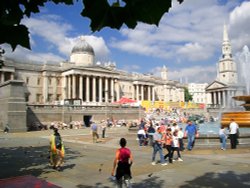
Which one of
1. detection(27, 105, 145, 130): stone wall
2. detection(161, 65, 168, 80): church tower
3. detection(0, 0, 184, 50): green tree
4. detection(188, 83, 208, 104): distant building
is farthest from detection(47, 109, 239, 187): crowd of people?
detection(188, 83, 208, 104): distant building

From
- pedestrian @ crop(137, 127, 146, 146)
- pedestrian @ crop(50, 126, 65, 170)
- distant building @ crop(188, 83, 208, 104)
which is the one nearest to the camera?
pedestrian @ crop(50, 126, 65, 170)

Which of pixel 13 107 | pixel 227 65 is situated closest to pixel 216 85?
pixel 227 65

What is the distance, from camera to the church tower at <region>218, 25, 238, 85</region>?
355 ft

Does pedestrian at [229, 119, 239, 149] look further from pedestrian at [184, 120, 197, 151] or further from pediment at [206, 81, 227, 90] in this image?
pediment at [206, 81, 227, 90]

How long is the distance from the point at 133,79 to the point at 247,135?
78430mm

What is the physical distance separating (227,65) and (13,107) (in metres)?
92.8

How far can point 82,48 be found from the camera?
82.2 m

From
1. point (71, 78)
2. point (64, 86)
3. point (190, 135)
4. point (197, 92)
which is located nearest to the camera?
point (190, 135)

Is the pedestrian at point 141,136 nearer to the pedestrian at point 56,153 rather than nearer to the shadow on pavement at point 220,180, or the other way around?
the pedestrian at point 56,153

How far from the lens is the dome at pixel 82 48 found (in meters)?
82.1

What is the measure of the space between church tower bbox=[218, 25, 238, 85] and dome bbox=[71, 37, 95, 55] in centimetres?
→ 5495

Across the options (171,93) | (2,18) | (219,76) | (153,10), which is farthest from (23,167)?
(219,76)

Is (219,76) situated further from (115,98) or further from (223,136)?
(223,136)

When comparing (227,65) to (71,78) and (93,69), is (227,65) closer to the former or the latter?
(93,69)
